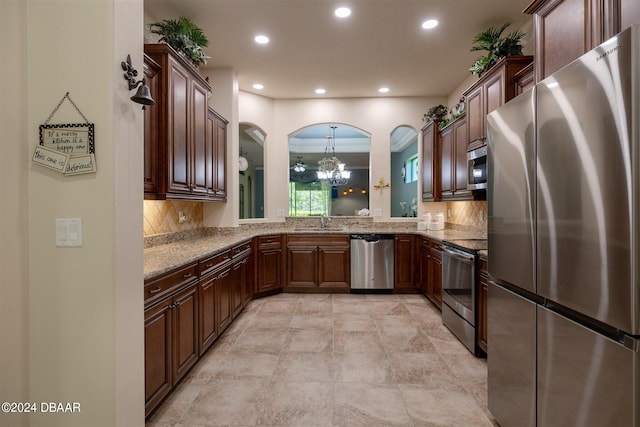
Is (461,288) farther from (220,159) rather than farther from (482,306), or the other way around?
(220,159)

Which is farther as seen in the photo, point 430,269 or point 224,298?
point 430,269

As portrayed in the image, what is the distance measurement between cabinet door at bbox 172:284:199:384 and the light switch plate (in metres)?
0.87

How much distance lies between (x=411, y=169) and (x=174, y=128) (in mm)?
5662

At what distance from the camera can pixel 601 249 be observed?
1085 millimetres

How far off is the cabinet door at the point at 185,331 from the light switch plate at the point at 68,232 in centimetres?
87

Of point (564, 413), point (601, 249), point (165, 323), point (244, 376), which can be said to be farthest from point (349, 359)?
point (601, 249)

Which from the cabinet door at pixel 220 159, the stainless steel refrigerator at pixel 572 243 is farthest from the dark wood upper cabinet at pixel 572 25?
the cabinet door at pixel 220 159

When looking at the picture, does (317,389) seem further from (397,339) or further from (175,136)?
(175,136)

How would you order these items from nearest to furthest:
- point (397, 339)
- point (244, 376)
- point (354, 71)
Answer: point (244, 376) → point (397, 339) → point (354, 71)

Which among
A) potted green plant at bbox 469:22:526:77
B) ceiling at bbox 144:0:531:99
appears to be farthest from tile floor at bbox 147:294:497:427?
ceiling at bbox 144:0:531:99

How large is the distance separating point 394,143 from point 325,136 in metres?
1.79

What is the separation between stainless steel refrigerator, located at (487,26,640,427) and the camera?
1.00 m

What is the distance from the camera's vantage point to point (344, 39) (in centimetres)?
360

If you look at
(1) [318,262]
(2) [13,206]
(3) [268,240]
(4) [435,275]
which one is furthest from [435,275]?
(2) [13,206]
